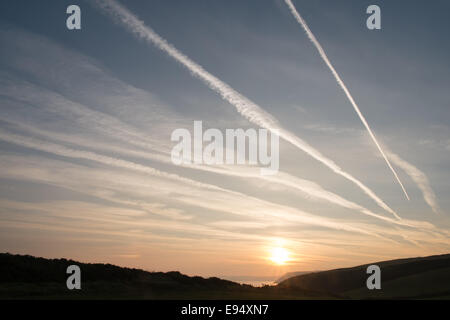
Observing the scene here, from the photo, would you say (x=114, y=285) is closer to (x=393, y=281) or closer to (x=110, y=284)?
(x=110, y=284)

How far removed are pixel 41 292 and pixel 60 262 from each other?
71.3ft

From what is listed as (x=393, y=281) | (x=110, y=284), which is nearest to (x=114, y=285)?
(x=110, y=284)

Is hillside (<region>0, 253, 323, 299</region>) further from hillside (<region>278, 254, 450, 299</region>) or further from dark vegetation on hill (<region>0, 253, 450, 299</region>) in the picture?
hillside (<region>278, 254, 450, 299</region>)

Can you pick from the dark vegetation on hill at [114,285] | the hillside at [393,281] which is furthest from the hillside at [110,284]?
the hillside at [393,281]

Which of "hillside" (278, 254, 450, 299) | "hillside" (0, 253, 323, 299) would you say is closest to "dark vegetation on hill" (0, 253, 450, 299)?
"hillside" (0, 253, 323, 299)

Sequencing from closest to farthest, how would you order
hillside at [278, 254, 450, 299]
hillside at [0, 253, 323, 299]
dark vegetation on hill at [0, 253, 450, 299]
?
dark vegetation on hill at [0, 253, 450, 299], hillside at [0, 253, 323, 299], hillside at [278, 254, 450, 299]

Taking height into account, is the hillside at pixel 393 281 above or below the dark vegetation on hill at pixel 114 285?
below

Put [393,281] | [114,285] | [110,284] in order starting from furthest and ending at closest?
[393,281], [110,284], [114,285]

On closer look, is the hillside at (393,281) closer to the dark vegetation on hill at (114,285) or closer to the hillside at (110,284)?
the dark vegetation on hill at (114,285)
